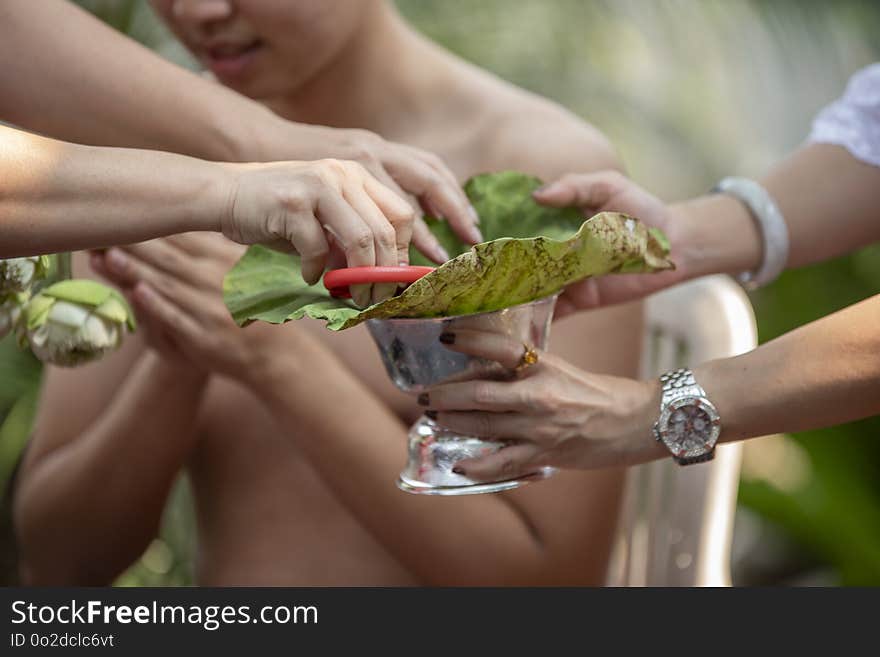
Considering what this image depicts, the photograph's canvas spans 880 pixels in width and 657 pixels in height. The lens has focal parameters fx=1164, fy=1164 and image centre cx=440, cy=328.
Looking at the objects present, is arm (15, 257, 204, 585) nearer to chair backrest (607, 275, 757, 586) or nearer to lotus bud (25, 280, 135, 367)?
lotus bud (25, 280, 135, 367)

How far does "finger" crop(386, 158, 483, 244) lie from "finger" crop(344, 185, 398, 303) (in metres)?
0.19

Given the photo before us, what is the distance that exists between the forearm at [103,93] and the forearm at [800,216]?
52 centimetres

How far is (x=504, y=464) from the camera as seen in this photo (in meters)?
1.00

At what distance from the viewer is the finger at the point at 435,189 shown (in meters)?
1.05

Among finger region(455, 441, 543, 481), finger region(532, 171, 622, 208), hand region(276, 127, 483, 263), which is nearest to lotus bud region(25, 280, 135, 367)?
hand region(276, 127, 483, 263)

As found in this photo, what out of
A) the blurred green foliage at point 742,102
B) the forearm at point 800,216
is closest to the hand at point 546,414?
the forearm at point 800,216

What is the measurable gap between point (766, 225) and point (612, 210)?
217 millimetres

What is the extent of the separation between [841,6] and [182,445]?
2.49 metres

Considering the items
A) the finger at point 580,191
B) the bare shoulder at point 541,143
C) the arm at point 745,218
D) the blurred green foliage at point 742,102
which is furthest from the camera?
the blurred green foliage at point 742,102

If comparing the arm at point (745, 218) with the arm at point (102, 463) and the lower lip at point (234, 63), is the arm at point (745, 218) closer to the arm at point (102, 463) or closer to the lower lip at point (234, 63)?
the lower lip at point (234, 63)

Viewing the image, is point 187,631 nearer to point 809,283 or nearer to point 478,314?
point 478,314

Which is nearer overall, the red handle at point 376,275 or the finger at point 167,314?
the red handle at point 376,275

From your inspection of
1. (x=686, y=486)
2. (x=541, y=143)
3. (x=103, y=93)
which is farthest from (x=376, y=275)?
(x=686, y=486)

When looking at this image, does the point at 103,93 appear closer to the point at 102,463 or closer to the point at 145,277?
the point at 145,277
